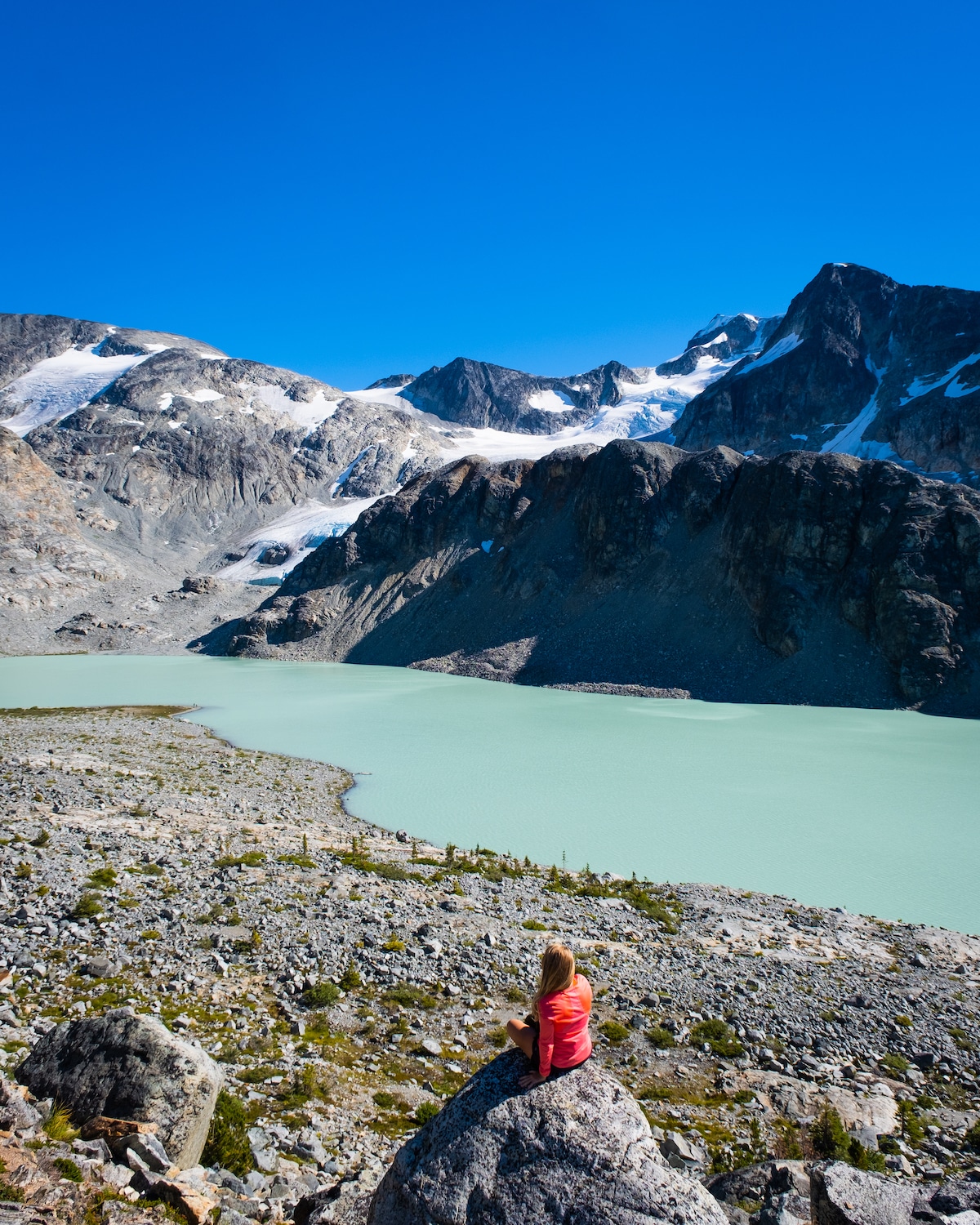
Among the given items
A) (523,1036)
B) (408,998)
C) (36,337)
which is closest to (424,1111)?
(408,998)

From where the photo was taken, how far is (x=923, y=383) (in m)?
96.7

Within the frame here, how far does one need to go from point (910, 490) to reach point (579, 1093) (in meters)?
58.7

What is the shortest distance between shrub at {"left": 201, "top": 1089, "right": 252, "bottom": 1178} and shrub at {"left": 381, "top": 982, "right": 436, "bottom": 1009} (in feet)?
10.5

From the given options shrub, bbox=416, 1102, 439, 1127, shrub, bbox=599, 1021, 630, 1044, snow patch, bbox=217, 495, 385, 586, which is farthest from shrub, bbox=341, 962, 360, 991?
snow patch, bbox=217, 495, 385, 586

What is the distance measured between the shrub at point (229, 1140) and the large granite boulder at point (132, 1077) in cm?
15

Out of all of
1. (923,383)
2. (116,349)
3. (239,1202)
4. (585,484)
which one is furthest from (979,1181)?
(116,349)

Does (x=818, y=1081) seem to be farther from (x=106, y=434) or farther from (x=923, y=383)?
(x=106, y=434)

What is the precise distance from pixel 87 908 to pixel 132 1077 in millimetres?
6007

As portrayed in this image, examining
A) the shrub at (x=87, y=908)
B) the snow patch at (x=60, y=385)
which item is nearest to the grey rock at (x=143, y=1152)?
the shrub at (x=87, y=908)

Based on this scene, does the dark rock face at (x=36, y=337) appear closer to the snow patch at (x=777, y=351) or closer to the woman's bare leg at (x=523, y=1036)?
the snow patch at (x=777, y=351)

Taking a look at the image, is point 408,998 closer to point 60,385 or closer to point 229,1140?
point 229,1140

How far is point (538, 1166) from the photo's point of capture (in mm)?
3783

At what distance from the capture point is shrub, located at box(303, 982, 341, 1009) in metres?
9.02

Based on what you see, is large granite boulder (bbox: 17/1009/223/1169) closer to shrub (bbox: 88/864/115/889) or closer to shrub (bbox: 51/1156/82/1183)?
shrub (bbox: 51/1156/82/1183)
